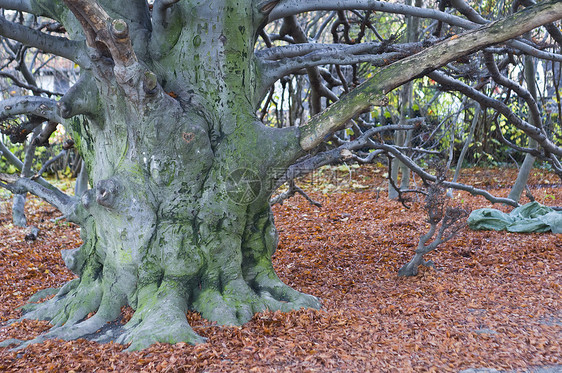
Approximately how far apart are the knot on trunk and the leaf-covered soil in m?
0.81

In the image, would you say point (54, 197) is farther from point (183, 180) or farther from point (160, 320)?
point (160, 320)

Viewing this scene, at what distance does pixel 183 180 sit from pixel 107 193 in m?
0.49

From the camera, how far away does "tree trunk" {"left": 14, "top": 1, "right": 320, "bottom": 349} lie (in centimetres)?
297

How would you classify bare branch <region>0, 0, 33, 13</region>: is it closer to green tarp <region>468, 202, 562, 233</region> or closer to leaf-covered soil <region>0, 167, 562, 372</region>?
leaf-covered soil <region>0, 167, 562, 372</region>

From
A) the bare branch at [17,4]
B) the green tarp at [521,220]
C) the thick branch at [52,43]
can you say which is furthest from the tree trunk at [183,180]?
the green tarp at [521,220]

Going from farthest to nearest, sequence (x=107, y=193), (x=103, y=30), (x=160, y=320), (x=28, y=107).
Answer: (x=28, y=107) < (x=107, y=193) < (x=160, y=320) < (x=103, y=30)

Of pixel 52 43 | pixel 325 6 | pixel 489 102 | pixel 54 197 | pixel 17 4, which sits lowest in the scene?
pixel 54 197

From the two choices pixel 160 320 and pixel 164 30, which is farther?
pixel 164 30

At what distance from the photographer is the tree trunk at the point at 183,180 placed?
117 inches

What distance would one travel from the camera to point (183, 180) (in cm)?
309

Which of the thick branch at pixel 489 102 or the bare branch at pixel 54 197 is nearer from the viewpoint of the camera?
the bare branch at pixel 54 197

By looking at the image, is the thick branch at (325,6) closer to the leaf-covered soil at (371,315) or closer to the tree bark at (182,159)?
the tree bark at (182,159)

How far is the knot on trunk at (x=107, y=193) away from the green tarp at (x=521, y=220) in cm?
450

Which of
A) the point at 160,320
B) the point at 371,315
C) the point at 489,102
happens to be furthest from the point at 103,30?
the point at 489,102
